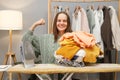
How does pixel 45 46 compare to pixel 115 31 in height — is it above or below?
below

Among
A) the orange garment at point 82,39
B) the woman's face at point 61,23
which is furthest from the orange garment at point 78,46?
the woman's face at point 61,23

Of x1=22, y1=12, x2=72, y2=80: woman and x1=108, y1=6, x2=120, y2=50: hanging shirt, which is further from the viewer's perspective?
x1=108, y1=6, x2=120, y2=50: hanging shirt

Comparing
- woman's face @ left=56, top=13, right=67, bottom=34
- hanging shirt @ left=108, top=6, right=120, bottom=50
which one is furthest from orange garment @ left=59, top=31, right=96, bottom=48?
hanging shirt @ left=108, top=6, right=120, bottom=50

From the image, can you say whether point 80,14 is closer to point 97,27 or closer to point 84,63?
point 97,27

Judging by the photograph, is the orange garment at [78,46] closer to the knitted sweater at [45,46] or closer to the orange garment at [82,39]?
the orange garment at [82,39]

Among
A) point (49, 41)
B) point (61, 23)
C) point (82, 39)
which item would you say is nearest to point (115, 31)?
point (61, 23)

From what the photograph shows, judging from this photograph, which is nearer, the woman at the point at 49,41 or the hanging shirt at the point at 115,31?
the woman at the point at 49,41

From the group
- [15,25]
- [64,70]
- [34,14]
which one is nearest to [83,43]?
[64,70]

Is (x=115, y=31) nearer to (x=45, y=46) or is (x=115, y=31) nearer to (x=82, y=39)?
(x=45, y=46)

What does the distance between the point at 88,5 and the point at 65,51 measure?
1.56m

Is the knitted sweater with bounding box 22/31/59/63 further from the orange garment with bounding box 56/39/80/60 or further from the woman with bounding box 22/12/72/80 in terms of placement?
the orange garment with bounding box 56/39/80/60

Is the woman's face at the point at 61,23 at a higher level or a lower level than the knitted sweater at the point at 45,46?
higher

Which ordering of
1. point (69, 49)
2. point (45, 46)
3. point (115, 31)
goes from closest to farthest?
point (69, 49) → point (45, 46) → point (115, 31)

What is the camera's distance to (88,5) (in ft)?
9.43
